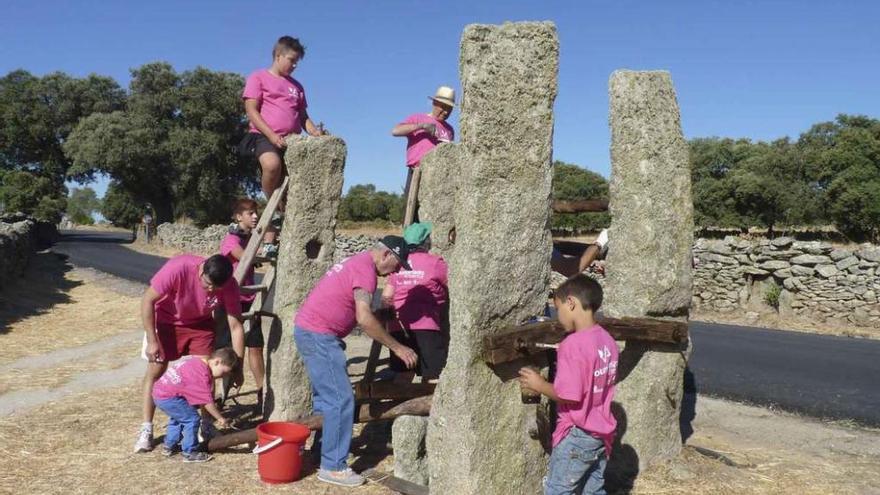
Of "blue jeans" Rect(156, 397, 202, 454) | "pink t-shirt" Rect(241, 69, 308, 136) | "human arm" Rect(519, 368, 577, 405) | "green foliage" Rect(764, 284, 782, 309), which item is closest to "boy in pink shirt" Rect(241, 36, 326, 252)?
"pink t-shirt" Rect(241, 69, 308, 136)

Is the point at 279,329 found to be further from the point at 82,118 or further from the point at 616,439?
the point at 82,118

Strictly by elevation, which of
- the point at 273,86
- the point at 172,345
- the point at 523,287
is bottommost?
the point at 172,345

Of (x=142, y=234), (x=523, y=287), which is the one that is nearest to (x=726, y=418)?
(x=523, y=287)

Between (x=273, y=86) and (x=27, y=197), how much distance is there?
40.6m

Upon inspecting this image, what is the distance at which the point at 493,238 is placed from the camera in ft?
15.0

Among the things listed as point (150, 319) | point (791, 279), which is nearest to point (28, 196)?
point (150, 319)

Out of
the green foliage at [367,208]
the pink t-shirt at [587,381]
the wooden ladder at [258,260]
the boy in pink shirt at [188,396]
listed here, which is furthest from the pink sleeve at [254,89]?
the green foliage at [367,208]

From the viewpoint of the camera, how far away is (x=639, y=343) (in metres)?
5.79

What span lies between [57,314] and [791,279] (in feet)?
52.5

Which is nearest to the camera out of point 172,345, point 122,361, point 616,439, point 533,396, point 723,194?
point 533,396

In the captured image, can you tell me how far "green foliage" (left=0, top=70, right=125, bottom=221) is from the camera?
40406 mm

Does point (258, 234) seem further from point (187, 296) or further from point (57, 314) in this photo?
point (57, 314)

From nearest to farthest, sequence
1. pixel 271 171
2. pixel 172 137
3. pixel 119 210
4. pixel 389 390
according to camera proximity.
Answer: pixel 389 390
pixel 271 171
pixel 172 137
pixel 119 210

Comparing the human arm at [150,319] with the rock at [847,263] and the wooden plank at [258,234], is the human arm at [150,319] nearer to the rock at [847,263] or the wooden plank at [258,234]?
the wooden plank at [258,234]
